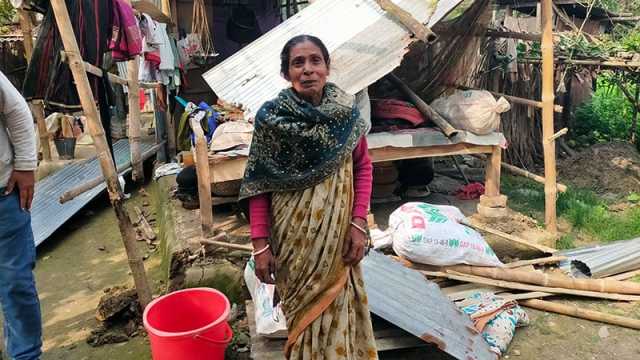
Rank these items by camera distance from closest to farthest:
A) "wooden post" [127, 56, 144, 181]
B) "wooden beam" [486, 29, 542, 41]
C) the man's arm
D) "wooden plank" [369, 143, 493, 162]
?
1. the man's arm
2. "wooden plank" [369, 143, 493, 162]
3. "wooden beam" [486, 29, 542, 41]
4. "wooden post" [127, 56, 144, 181]

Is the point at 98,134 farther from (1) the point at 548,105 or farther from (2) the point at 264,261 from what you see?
(1) the point at 548,105

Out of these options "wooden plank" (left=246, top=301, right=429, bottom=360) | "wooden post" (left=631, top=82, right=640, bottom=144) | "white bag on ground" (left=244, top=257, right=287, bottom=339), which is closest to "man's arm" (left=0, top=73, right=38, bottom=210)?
"white bag on ground" (left=244, top=257, right=287, bottom=339)

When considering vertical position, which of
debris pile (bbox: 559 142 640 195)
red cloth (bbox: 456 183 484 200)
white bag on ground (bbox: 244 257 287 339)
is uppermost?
white bag on ground (bbox: 244 257 287 339)

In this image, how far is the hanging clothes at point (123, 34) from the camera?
151 inches

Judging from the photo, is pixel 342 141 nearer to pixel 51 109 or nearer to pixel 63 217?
pixel 51 109

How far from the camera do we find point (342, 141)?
2.05 meters

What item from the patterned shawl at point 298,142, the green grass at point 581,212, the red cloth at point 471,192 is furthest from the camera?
the red cloth at point 471,192

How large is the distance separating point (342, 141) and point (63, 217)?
4.94 m

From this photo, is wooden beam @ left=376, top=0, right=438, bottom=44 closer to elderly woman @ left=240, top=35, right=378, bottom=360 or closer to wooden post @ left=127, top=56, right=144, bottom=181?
elderly woman @ left=240, top=35, right=378, bottom=360

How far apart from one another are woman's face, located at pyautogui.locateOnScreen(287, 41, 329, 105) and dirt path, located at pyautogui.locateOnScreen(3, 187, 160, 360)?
94.9 inches

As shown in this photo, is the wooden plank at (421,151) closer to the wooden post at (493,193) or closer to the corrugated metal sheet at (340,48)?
the wooden post at (493,193)

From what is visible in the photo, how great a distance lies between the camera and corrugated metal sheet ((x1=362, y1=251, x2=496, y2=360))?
289 cm

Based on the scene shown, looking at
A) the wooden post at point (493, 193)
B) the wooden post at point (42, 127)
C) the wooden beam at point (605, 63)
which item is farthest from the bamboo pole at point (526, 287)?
the wooden post at point (42, 127)

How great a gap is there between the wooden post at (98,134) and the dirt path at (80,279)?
0.60 m
